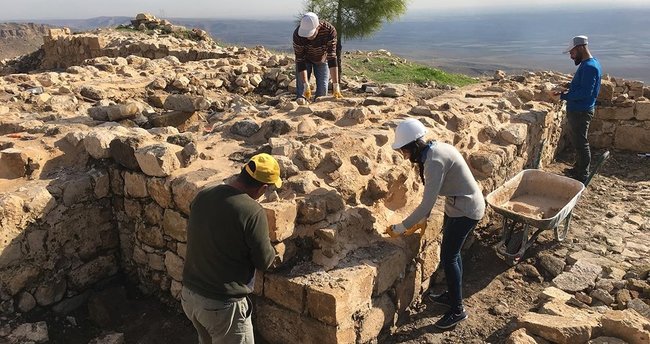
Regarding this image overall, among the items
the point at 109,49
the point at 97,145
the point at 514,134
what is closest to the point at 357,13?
the point at 109,49

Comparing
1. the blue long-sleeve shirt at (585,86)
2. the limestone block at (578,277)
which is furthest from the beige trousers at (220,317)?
the blue long-sleeve shirt at (585,86)

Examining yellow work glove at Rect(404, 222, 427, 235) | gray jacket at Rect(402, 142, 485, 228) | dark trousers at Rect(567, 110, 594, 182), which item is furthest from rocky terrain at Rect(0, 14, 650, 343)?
dark trousers at Rect(567, 110, 594, 182)

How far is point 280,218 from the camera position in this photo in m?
4.10

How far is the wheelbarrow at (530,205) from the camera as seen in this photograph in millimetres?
5449

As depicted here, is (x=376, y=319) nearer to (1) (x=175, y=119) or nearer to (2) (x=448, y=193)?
(2) (x=448, y=193)

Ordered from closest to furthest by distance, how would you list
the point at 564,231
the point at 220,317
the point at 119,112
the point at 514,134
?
the point at 220,317 < the point at 564,231 < the point at 119,112 < the point at 514,134

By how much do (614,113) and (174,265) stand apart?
8.94 metres

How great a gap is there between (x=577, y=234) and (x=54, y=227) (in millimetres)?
5894

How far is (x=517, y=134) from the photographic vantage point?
7.28m

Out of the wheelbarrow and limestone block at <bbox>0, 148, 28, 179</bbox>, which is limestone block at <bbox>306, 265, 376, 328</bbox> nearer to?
the wheelbarrow

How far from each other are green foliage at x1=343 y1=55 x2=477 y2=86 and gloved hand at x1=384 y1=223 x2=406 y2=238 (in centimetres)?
1157

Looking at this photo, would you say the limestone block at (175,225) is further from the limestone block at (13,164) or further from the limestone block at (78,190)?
the limestone block at (13,164)

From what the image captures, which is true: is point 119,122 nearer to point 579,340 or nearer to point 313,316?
point 313,316

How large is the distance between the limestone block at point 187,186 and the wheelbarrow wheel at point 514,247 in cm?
324
